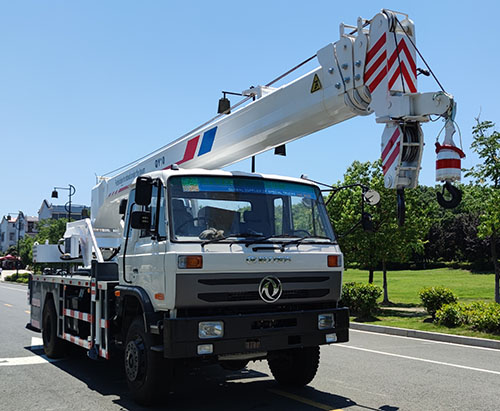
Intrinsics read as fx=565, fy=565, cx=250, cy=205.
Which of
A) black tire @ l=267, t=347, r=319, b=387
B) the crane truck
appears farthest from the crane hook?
black tire @ l=267, t=347, r=319, b=387

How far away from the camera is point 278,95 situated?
292 inches

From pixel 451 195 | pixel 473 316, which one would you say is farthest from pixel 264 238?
pixel 473 316

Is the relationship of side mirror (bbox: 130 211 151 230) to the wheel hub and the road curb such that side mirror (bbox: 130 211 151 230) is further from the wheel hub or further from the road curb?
the road curb

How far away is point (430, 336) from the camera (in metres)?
12.9

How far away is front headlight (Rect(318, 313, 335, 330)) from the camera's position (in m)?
6.46

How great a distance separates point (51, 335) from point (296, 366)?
4630mm

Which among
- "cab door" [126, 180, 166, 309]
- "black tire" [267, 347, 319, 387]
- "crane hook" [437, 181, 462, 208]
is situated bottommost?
"black tire" [267, 347, 319, 387]

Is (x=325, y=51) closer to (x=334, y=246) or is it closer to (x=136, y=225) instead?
(x=334, y=246)

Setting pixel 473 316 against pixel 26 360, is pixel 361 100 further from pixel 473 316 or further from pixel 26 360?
pixel 473 316

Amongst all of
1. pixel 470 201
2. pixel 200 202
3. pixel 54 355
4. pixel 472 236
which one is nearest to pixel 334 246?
pixel 200 202

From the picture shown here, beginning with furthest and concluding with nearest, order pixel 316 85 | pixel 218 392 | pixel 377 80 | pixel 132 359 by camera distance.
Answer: pixel 218 392, pixel 316 85, pixel 132 359, pixel 377 80

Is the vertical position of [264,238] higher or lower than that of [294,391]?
higher

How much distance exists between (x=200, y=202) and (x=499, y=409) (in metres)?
4.02

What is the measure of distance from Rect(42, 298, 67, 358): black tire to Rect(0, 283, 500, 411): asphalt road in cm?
21
